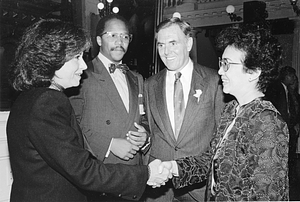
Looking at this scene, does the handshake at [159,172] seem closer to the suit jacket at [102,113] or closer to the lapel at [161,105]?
the lapel at [161,105]

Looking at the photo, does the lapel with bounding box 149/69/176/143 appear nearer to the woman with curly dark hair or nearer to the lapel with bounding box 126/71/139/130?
the lapel with bounding box 126/71/139/130

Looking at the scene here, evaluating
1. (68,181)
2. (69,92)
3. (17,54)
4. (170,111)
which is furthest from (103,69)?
(68,181)

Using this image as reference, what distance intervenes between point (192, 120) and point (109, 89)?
0.90 metres

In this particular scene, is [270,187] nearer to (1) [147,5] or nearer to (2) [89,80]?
(2) [89,80]

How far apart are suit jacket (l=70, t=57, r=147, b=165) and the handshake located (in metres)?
0.78

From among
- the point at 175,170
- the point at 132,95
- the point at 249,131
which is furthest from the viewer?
the point at 132,95

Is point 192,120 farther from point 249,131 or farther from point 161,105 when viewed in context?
point 249,131

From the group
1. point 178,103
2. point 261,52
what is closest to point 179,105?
point 178,103

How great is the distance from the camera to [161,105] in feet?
9.28

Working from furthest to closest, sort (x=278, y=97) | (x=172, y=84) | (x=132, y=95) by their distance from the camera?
(x=278, y=97) → (x=132, y=95) → (x=172, y=84)

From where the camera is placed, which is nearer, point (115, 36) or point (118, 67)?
point (118, 67)

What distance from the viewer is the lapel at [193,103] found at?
2.69 meters

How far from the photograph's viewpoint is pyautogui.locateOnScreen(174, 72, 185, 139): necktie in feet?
9.05

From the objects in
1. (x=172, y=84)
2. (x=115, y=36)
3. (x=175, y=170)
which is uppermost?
(x=115, y=36)
